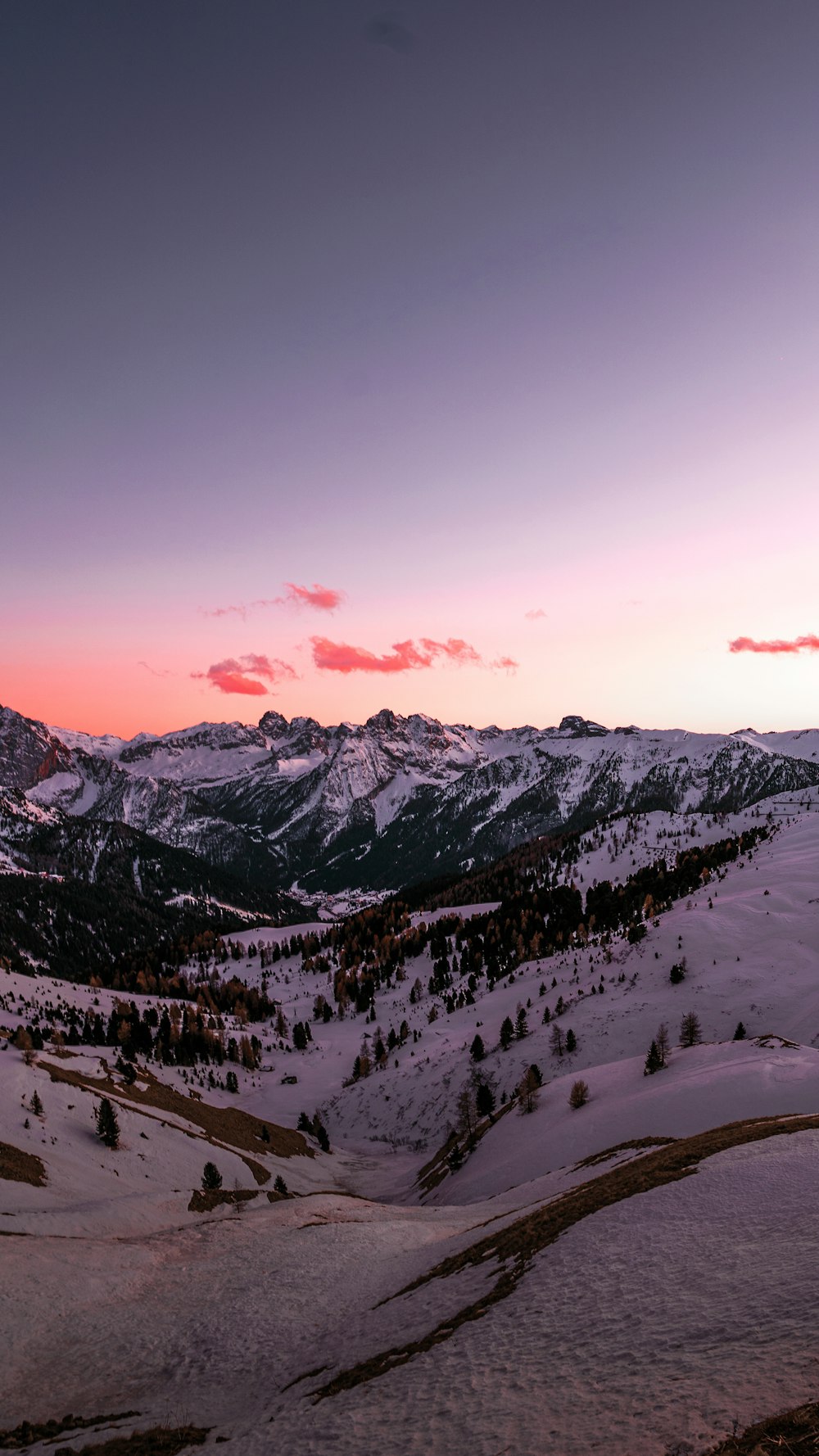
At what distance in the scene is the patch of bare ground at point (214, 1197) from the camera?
53656 mm

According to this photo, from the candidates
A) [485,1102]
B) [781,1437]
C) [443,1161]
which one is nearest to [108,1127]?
[443,1161]

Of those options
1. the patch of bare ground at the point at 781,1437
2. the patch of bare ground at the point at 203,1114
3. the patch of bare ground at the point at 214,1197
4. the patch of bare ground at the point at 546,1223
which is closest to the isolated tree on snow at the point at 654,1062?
the patch of bare ground at the point at 546,1223

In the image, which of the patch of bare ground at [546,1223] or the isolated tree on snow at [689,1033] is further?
the isolated tree on snow at [689,1033]

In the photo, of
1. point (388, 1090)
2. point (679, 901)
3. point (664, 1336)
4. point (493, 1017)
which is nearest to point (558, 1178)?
point (664, 1336)

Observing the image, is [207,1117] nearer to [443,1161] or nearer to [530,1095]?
[443,1161]

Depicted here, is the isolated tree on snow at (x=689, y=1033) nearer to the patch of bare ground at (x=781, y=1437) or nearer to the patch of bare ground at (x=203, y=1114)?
the patch of bare ground at (x=203, y=1114)

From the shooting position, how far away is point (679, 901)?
551 feet

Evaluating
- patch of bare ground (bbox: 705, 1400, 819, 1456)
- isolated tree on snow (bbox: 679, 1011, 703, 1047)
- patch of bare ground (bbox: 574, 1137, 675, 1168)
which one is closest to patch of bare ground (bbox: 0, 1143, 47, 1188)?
patch of bare ground (bbox: 574, 1137, 675, 1168)

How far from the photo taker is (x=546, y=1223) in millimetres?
28219

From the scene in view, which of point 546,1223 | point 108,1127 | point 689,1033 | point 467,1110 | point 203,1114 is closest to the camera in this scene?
point 546,1223

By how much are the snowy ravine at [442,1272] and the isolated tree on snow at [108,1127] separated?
61.9 inches

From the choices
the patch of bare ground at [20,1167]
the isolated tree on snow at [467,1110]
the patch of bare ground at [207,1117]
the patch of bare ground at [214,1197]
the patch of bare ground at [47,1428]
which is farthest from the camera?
the isolated tree on snow at [467,1110]

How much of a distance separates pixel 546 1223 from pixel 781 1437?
21.1 meters

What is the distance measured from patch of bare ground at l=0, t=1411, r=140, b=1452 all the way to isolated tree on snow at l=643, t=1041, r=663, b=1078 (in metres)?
59.3
